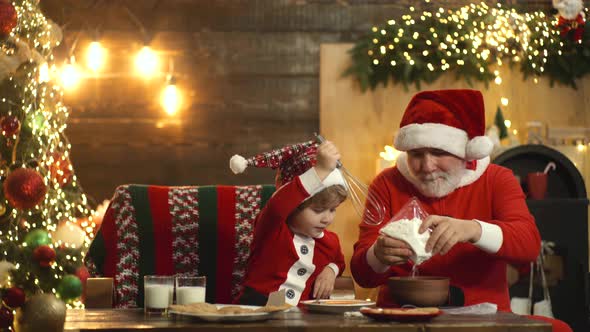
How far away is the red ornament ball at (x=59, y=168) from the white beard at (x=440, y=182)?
7.70 ft

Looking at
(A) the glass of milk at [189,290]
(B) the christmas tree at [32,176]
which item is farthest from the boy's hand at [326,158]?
(B) the christmas tree at [32,176]

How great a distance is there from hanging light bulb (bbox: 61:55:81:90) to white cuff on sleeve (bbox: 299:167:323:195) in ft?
10.1

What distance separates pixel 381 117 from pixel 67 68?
2.02 m

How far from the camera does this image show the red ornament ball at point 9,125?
3.94 metres

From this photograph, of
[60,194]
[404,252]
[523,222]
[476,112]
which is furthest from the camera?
[60,194]

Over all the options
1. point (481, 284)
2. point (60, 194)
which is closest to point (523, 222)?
point (481, 284)

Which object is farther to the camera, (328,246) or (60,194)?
(60,194)

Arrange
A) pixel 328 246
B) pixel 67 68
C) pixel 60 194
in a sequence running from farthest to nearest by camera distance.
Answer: pixel 67 68 < pixel 60 194 < pixel 328 246

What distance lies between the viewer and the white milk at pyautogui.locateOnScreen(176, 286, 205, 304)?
2189mm

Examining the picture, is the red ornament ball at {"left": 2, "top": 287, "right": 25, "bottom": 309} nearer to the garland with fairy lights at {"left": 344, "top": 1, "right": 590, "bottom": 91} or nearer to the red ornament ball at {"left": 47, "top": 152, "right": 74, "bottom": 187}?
the red ornament ball at {"left": 47, "top": 152, "right": 74, "bottom": 187}

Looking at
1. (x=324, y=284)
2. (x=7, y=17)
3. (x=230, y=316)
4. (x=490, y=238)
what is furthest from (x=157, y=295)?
(x=7, y=17)

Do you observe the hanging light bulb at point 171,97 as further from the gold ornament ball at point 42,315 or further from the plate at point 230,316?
the plate at point 230,316

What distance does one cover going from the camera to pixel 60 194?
14.5 feet

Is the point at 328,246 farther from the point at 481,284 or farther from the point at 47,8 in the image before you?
the point at 47,8
